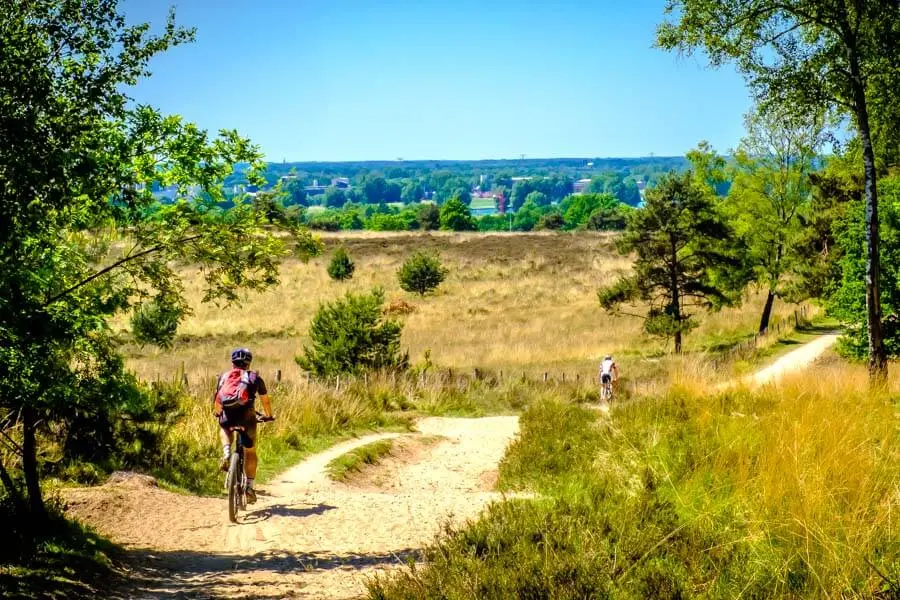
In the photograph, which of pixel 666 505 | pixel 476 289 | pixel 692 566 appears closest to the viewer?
pixel 692 566

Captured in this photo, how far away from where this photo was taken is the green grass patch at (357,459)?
12891 millimetres

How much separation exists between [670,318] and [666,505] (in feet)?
90.6

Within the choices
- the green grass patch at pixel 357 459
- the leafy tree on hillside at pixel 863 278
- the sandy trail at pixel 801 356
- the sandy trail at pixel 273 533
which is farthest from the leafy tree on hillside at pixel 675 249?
the sandy trail at pixel 273 533

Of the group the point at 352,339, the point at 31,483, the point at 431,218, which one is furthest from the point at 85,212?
the point at 431,218

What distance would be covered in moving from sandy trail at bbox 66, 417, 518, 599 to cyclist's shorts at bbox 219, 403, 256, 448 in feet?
2.70

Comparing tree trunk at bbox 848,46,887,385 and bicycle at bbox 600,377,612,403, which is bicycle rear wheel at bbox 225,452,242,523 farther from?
bicycle at bbox 600,377,612,403

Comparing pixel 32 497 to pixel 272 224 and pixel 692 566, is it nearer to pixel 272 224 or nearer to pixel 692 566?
pixel 272 224

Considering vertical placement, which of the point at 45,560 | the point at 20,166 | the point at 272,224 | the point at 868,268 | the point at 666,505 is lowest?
the point at 45,560

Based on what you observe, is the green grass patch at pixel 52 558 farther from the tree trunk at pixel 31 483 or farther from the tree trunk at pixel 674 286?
the tree trunk at pixel 674 286

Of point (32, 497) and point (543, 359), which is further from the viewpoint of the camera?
point (543, 359)

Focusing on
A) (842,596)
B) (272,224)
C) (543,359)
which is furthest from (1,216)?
(543,359)

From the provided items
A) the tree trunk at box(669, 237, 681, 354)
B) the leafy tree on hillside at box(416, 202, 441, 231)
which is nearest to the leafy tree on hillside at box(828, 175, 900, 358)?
the tree trunk at box(669, 237, 681, 354)

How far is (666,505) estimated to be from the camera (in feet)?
20.4

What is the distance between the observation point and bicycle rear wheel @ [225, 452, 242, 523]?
29.1 feet
